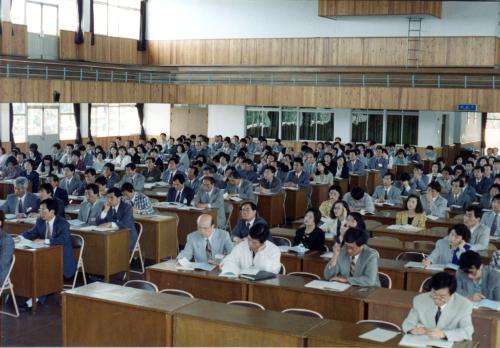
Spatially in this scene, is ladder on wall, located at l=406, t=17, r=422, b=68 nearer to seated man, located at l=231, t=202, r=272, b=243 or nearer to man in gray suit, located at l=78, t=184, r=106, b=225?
man in gray suit, located at l=78, t=184, r=106, b=225

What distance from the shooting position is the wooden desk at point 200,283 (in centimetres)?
757

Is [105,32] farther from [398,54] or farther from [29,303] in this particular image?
[29,303]

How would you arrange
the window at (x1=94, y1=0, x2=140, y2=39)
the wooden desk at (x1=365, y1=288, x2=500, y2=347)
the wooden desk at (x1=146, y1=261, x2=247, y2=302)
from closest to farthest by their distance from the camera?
the wooden desk at (x1=365, y1=288, x2=500, y2=347) < the wooden desk at (x1=146, y1=261, x2=247, y2=302) < the window at (x1=94, y1=0, x2=140, y2=39)

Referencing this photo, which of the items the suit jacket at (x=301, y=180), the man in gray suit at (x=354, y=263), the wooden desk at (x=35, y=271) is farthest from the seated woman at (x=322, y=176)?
the man in gray suit at (x=354, y=263)

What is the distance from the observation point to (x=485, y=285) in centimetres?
694

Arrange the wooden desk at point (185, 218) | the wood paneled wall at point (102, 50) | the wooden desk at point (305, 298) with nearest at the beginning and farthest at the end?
the wooden desk at point (305, 298) < the wooden desk at point (185, 218) < the wood paneled wall at point (102, 50)

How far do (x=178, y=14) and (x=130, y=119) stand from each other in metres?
5.11

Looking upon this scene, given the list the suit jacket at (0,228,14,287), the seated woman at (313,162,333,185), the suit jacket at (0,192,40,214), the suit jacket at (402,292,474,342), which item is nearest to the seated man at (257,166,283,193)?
the seated woman at (313,162,333,185)

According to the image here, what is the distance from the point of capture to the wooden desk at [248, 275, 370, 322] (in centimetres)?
694

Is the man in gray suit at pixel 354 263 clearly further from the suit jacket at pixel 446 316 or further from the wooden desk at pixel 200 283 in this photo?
the suit jacket at pixel 446 316

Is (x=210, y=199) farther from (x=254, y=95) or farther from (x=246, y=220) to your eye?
(x=254, y=95)

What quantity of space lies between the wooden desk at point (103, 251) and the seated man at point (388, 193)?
18.5 ft

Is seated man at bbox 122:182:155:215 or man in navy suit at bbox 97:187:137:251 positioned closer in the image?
man in navy suit at bbox 97:187:137:251

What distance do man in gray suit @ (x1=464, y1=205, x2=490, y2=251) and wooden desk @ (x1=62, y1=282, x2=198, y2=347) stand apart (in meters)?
4.83
